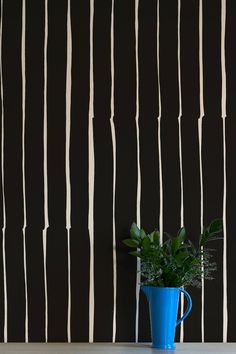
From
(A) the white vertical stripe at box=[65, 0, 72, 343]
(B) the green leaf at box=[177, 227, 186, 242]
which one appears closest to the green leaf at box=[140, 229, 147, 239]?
(B) the green leaf at box=[177, 227, 186, 242]

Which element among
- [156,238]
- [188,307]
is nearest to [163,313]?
[188,307]

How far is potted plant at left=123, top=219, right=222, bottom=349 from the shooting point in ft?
6.08

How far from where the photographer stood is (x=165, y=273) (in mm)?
1870

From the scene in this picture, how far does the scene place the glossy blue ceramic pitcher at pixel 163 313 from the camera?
1.85 meters

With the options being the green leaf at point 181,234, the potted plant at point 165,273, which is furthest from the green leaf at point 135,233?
the green leaf at point 181,234

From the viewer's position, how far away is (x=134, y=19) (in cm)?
210

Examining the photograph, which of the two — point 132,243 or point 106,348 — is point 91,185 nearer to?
point 132,243

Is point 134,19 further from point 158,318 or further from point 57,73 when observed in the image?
point 158,318

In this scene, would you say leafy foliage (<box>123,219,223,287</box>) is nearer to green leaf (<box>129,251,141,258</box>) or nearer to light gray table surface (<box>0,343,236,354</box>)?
green leaf (<box>129,251,141,258</box>)

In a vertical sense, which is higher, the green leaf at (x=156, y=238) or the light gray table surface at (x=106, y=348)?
the green leaf at (x=156, y=238)

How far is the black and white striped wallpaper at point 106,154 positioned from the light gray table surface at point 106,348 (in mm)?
63

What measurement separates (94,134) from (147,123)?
173mm

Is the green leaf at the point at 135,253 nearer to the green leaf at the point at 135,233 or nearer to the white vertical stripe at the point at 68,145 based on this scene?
the green leaf at the point at 135,233

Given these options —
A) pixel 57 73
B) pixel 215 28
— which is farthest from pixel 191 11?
pixel 57 73
